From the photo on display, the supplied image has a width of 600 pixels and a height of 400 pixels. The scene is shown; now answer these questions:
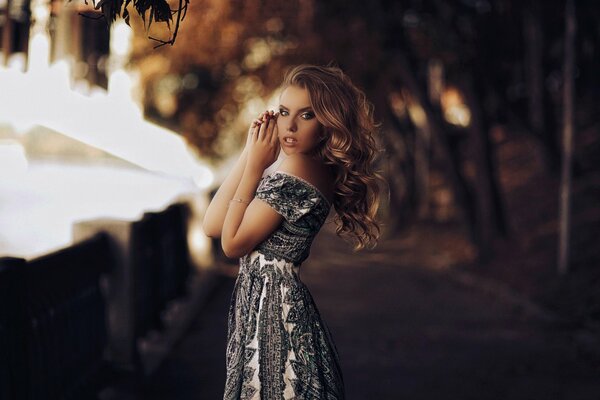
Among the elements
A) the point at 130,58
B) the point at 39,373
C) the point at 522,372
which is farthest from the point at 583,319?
the point at 130,58

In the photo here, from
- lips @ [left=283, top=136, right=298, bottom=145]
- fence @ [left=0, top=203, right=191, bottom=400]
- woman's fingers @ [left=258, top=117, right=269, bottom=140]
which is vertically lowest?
fence @ [left=0, top=203, right=191, bottom=400]

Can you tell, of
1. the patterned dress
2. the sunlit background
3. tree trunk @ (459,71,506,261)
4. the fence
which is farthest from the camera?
the sunlit background

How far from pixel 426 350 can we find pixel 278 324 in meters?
5.79

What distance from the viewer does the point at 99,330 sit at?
21.7ft

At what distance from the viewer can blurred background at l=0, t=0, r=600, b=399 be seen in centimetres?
740

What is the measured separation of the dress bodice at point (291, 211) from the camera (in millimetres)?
3420

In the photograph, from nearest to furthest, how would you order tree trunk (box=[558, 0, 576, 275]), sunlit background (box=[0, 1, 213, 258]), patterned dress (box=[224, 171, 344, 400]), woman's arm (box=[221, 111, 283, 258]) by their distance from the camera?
1. woman's arm (box=[221, 111, 283, 258])
2. patterned dress (box=[224, 171, 344, 400])
3. tree trunk (box=[558, 0, 576, 275])
4. sunlit background (box=[0, 1, 213, 258])

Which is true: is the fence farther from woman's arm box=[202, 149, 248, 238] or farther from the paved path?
woman's arm box=[202, 149, 248, 238]

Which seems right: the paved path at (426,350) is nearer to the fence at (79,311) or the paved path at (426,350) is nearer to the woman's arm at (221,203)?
the fence at (79,311)

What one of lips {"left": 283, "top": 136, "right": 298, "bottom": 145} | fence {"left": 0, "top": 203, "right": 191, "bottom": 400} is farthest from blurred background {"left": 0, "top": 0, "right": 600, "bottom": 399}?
lips {"left": 283, "top": 136, "right": 298, "bottom": 145}

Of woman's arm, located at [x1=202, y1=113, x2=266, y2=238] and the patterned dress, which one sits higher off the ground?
woman's arm, located at [x1=202, y1=113, x2=266, y2=238]

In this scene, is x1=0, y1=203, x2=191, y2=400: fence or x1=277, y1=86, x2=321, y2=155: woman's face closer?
x1=277, y1=86, x2=321, y2=155: woman's face

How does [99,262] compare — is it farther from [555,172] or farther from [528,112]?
[528,112]

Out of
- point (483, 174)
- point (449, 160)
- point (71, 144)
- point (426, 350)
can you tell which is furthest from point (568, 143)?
point (71, 144)
